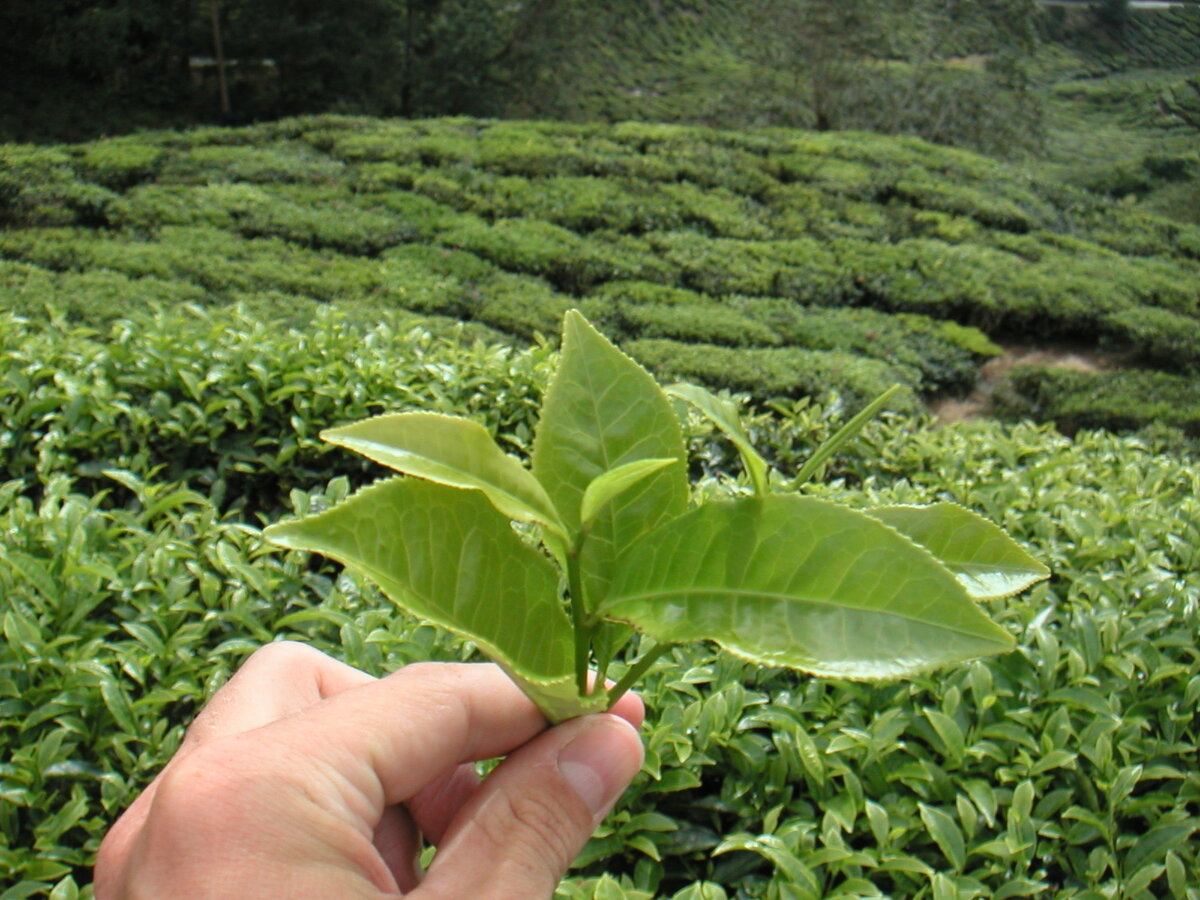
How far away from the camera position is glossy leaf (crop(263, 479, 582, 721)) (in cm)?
73

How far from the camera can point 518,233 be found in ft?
23.9

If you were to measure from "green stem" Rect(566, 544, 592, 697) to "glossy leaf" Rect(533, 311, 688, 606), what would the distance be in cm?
4

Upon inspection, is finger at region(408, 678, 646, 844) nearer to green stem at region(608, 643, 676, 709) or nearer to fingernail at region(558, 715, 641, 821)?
fingernail at region(558, 715, 641, 821)

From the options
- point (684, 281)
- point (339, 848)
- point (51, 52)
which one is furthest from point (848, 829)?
point (51, 52)

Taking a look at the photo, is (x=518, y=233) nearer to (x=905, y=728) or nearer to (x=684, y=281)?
(x=684, y=281)

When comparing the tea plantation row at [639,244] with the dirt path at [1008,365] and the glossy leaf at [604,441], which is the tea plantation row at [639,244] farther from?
the glossy leaf at [604,441]

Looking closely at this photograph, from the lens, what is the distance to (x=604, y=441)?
87cm

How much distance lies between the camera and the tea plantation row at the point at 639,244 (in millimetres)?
6043

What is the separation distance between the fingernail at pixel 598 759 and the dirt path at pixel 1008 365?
5.57 m

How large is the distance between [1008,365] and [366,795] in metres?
6.65

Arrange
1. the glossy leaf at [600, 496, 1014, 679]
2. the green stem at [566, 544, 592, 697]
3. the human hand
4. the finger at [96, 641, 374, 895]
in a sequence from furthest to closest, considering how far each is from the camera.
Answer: the finger at [96, 641, 374, 895] < the human hand < the green stem at [566, 544, 592, 697] < the glossy leaf at [600, 496, 1014, 679]

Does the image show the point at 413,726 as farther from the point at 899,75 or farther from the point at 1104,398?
the point at 899,75

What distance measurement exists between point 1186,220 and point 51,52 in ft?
38.8

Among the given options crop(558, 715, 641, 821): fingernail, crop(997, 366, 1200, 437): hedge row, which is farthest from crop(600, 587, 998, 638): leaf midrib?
crop(997, 366, 1200, 437): hedge row
